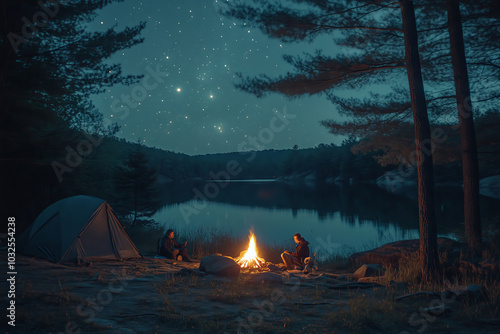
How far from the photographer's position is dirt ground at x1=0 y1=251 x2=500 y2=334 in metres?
4.86

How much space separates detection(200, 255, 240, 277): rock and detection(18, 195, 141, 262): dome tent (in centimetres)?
378

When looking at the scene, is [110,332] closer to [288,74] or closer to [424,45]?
[288,74]

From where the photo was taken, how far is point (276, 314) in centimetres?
576

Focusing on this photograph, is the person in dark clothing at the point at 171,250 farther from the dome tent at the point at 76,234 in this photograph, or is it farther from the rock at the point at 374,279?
the rock at the point at 374,279

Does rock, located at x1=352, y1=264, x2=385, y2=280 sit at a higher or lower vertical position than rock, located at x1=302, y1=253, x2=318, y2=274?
higher

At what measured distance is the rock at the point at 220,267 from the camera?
9180mm

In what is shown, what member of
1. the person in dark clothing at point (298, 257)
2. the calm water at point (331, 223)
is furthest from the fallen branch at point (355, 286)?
the calm water at point (331, 223)

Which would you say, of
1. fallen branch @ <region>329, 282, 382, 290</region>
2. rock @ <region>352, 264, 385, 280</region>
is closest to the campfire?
rock @ <region>352, 264, 385, 280</region>

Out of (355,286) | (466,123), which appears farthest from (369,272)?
(466,123)

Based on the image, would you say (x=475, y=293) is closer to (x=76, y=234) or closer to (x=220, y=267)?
(x=220, y=267)

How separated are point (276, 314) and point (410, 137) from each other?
1092 cm

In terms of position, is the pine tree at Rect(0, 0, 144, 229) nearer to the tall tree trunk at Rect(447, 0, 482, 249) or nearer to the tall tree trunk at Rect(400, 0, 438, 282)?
the tall tree trunk at Rect(400, 0, 438, 282)

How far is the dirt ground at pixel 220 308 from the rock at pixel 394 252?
2548 millimetres

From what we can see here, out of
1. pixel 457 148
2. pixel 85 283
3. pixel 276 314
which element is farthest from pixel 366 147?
pixel 85 283
